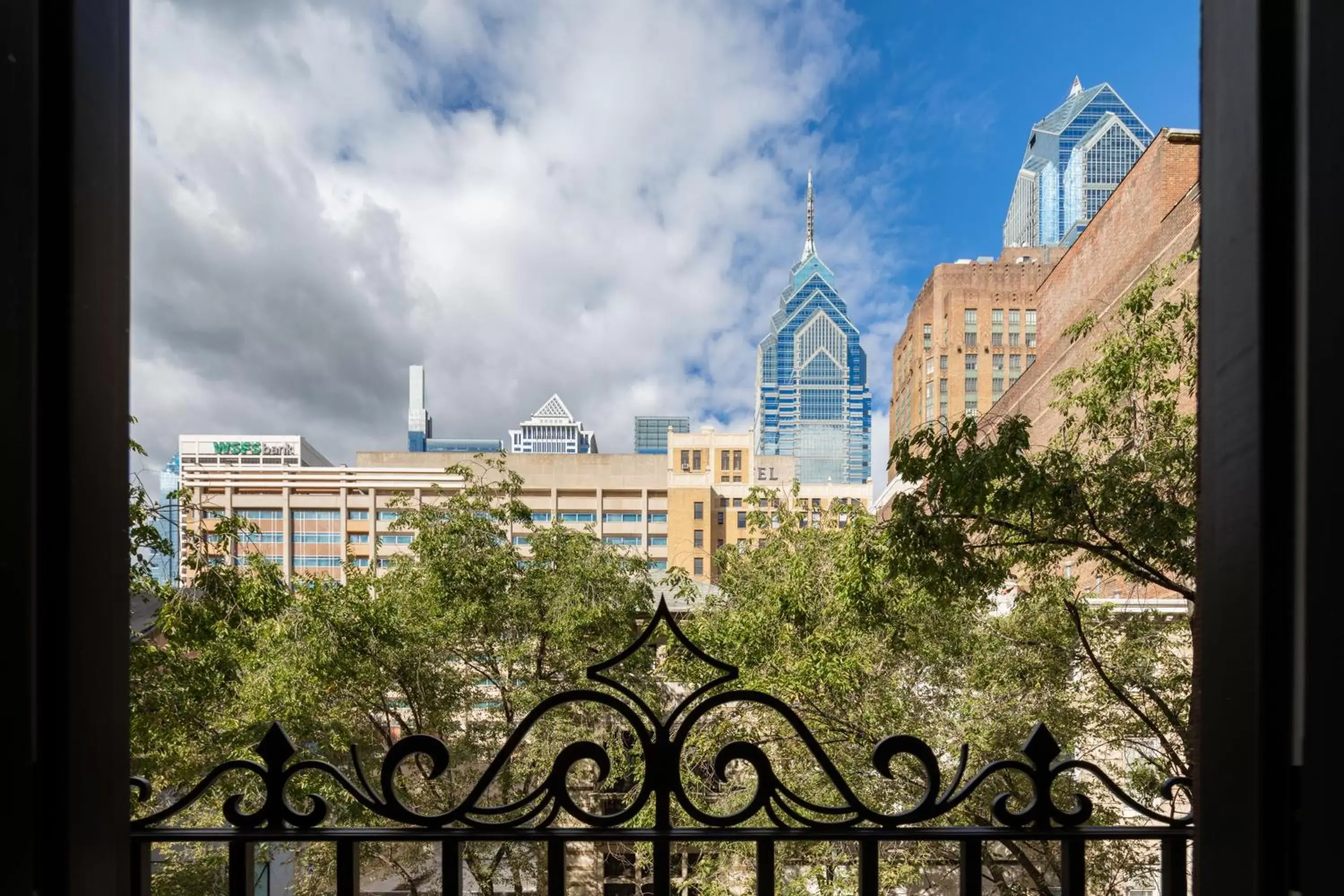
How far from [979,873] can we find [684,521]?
27.9m

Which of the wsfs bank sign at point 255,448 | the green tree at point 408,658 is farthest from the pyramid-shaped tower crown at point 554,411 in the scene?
the green tree at point 408,658

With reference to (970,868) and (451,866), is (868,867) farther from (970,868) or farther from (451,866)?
(451,866)

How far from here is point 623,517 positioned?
26.7 m

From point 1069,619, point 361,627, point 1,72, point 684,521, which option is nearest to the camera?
point 1,72

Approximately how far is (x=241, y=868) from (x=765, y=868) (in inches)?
33.8

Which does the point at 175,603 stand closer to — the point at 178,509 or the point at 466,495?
the point at 178,509

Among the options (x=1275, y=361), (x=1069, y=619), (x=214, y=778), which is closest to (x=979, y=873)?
(x=1275, y=361)

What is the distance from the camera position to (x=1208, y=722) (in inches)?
26.7

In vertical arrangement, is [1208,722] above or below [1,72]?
below

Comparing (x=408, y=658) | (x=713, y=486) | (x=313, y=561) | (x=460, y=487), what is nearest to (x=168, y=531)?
(x=408, y=658)

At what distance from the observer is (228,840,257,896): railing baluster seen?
961mm

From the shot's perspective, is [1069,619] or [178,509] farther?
[1069,619]

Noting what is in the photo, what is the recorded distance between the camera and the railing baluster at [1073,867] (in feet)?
3.25

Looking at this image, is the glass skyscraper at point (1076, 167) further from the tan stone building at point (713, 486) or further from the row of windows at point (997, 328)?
the tan stone building at point (713, 486)
